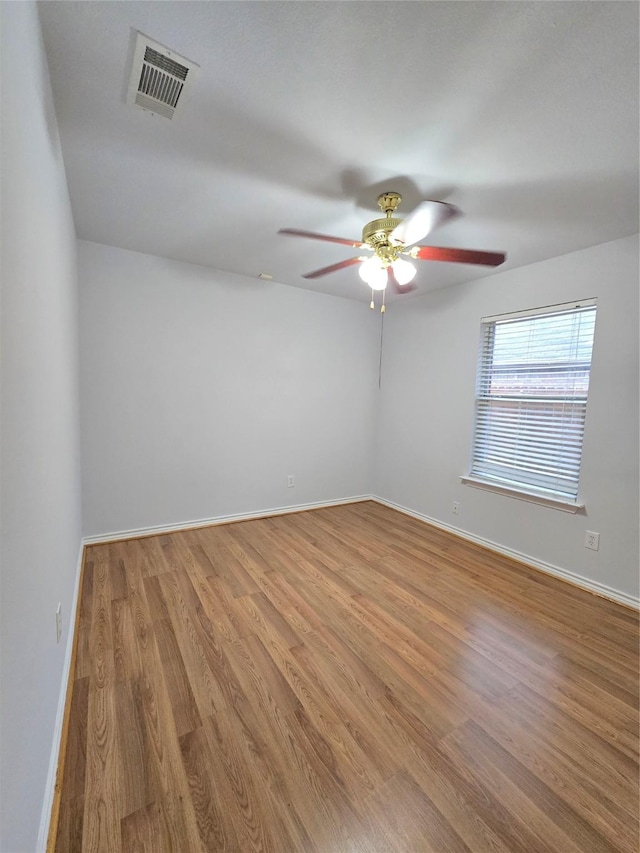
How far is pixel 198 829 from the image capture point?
1036 millimetres

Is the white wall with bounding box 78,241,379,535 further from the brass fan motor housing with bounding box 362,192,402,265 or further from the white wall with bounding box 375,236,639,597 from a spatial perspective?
the brass fan motor housing with bounding box 362,192,402,265

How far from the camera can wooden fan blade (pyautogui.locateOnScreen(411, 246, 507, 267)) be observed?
1705 mm

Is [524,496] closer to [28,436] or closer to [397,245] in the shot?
[397,245]

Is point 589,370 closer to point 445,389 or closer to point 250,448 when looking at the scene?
point 445,389

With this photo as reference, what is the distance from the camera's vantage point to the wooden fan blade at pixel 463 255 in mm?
1705

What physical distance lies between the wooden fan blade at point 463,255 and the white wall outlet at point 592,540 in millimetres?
2091

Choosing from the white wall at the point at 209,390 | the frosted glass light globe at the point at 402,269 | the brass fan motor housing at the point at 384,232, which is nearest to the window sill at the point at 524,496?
the white wall at the point at 209,390

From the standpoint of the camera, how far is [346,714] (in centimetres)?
143

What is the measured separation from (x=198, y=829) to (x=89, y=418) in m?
2.69

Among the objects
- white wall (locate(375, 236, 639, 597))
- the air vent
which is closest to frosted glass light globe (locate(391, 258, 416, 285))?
the air vent

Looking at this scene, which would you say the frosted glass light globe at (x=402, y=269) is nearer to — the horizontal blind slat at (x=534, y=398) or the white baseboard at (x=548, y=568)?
the horizontal blind slat at (x=534, y=398)

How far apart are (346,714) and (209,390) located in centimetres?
271

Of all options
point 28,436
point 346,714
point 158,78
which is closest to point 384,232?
point 158,78

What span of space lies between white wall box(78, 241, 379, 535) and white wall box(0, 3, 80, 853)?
1.47 m
